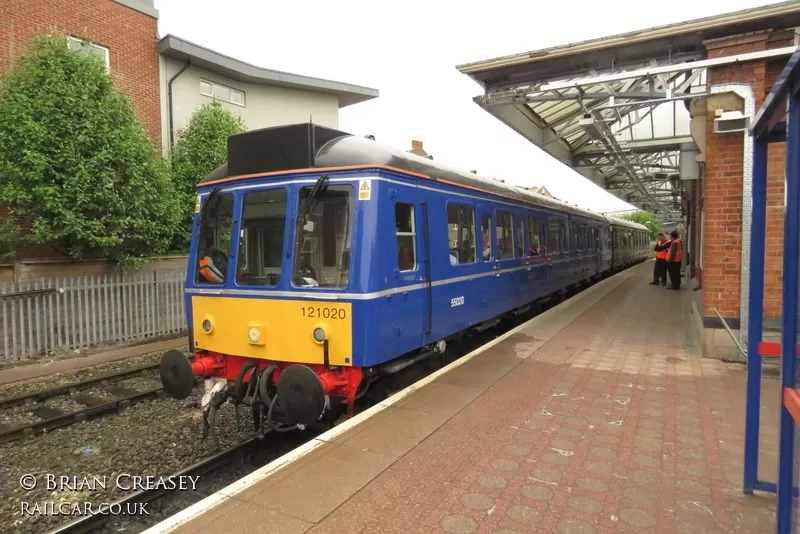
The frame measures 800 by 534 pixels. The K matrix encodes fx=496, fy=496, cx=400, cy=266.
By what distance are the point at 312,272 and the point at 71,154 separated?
6614 mm

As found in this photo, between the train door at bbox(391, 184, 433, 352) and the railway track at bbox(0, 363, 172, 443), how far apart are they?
403cm

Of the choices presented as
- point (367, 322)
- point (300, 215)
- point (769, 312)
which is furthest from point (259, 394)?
point (769, 312)

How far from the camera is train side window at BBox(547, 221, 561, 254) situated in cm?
1102

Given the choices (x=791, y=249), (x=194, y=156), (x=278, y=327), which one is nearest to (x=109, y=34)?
(x=194, y=156)

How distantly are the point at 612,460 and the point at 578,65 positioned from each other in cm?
627

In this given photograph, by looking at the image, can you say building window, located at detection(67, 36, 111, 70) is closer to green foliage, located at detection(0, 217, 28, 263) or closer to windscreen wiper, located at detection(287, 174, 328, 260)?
green foliage, located at detection(0, 217, 28, 263)

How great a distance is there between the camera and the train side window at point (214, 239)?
17.0 feet

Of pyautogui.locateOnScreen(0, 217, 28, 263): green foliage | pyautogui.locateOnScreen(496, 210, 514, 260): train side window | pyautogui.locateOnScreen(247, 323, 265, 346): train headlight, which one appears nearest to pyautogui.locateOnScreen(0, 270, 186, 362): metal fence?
pyautogui.locateOnScreen(0, 217, 28, 263): green foliage

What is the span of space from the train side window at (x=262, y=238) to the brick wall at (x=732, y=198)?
5442 millimetres

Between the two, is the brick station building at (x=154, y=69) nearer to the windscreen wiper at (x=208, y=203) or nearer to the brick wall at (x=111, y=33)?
the brick wall at (x=111, y=33)

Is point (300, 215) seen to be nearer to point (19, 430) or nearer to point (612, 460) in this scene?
point (612, 460)

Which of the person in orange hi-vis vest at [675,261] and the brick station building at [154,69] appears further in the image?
the person in orange hi-vis vest at [675,261]

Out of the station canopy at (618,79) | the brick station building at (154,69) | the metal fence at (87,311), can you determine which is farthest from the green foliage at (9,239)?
the station canopy at (618,79)

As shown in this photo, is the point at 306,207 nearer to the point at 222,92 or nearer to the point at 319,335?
the point at 319,335
